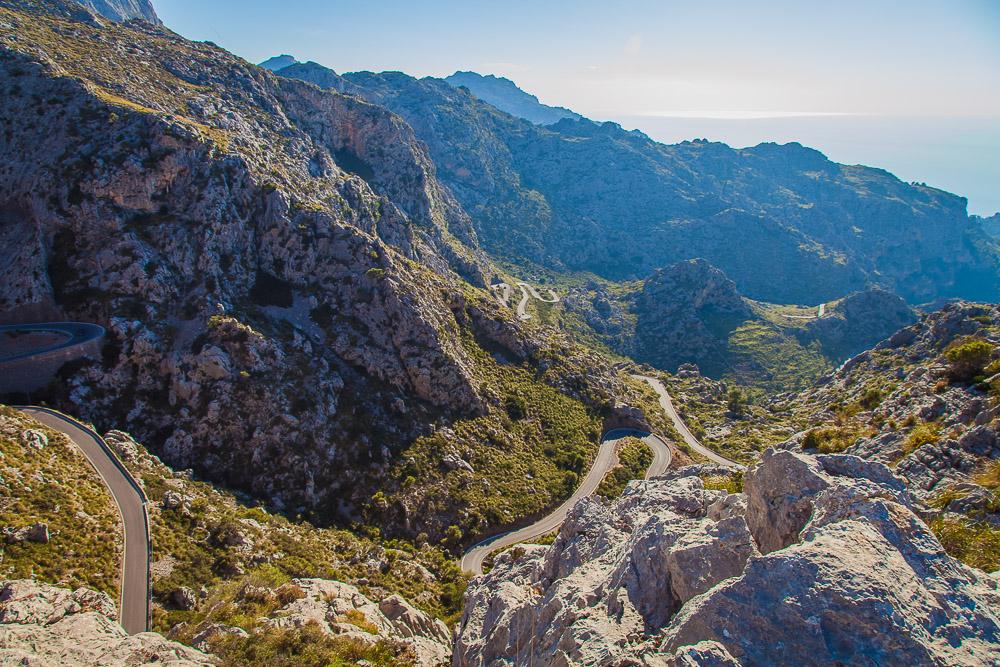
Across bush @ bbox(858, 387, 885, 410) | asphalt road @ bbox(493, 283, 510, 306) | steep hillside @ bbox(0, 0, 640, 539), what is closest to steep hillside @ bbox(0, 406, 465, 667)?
steep hillside @ bbox(0, 0, 640, 539)

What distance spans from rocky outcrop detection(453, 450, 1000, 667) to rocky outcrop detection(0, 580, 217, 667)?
17.5 m

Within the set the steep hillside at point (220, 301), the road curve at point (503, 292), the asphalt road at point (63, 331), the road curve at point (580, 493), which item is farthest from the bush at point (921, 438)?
the road curve at point (503, 292)

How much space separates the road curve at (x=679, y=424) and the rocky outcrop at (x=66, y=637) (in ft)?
244

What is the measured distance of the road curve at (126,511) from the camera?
3566 cm

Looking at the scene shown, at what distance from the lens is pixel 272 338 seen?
226 feet

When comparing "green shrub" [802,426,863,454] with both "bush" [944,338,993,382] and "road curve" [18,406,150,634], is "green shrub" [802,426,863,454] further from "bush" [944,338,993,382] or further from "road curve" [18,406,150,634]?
"road curve" [18,406,150,634]

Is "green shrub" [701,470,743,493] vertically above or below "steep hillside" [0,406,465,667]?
Result: above

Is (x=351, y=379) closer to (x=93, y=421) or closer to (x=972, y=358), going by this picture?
(x=93, y=421)

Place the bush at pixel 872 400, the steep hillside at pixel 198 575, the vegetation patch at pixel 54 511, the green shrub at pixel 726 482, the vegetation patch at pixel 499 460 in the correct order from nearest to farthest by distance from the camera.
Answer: the steep hillside at pixel 198 575 → the vegetation patch at pixel 54 511 → the green shrub at pixel 726 482 → the vegetation patch at pixel 499 460 → the bush at pixel 872 400

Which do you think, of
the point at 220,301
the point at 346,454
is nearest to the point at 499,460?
the point at 346,454

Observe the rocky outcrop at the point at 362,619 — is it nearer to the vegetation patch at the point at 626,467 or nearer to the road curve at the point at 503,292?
the vegetation patch at the point at 626,467

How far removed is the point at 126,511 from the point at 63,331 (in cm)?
2936

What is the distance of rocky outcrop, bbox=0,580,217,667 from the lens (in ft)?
79.1

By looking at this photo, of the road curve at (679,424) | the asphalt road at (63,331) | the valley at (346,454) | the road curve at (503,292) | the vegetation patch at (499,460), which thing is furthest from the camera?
the road curve at (503,292)
